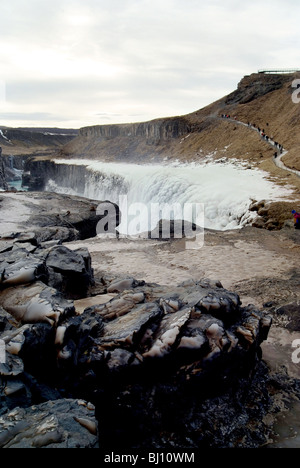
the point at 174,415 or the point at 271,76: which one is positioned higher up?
the point at 271,76

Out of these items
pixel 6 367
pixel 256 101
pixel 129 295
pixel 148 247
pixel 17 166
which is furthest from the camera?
pixel 17 166

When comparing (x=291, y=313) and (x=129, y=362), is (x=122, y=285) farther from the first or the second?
(x=291, y=313)

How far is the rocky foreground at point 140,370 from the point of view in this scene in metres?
4.11

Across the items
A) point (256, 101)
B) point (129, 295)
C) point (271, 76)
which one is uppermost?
point (271, 76)

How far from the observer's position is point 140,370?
4.72 meters

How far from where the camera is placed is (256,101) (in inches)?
2237

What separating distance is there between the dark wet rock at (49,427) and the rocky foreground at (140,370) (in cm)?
2

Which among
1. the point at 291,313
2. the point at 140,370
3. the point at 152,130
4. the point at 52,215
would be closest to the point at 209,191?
the point at 52,215

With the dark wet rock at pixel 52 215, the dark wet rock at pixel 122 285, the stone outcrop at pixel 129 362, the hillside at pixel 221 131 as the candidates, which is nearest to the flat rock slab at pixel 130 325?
the stone outcrop at pixel 129 362

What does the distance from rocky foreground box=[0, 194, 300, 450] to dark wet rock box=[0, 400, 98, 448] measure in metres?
0.02

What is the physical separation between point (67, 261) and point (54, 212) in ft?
60.8

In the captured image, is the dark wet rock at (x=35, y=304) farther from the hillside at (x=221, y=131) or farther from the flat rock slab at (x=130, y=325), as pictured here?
the hillside at (x=221, y=131)

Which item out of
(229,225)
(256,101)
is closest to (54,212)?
(229,225)

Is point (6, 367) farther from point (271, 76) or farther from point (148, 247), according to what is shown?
point (271, 76)
